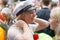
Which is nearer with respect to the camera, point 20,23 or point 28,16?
point 20,23

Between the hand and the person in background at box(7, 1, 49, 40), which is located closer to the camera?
the person in background at box(7, 1, 49, 40)

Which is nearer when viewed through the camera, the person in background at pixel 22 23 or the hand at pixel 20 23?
the person in background at pixel 22 23

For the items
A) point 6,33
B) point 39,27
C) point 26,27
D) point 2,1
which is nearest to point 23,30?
point 26,27

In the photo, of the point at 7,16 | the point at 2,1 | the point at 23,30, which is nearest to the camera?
the point at 23,30

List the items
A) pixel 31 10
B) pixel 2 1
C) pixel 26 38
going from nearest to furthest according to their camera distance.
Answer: pixel 26 38
pixel 31 10
pixel 2 1

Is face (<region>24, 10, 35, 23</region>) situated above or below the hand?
above

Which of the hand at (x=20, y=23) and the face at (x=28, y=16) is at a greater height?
the face at (x=28, y=16)

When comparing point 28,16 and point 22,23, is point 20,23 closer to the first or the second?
point 22,23

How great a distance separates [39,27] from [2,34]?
942mm

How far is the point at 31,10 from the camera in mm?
2385

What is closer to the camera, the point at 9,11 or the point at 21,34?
the point at 21,34

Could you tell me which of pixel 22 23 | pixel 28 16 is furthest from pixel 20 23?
pixel 28 16

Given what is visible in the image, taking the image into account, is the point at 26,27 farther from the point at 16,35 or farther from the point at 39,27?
the point at 39,27

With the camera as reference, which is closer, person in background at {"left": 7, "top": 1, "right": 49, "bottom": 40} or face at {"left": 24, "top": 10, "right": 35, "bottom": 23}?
person in background at {"left": 7, "top": 1, "right": 49, "bottom": 40}
